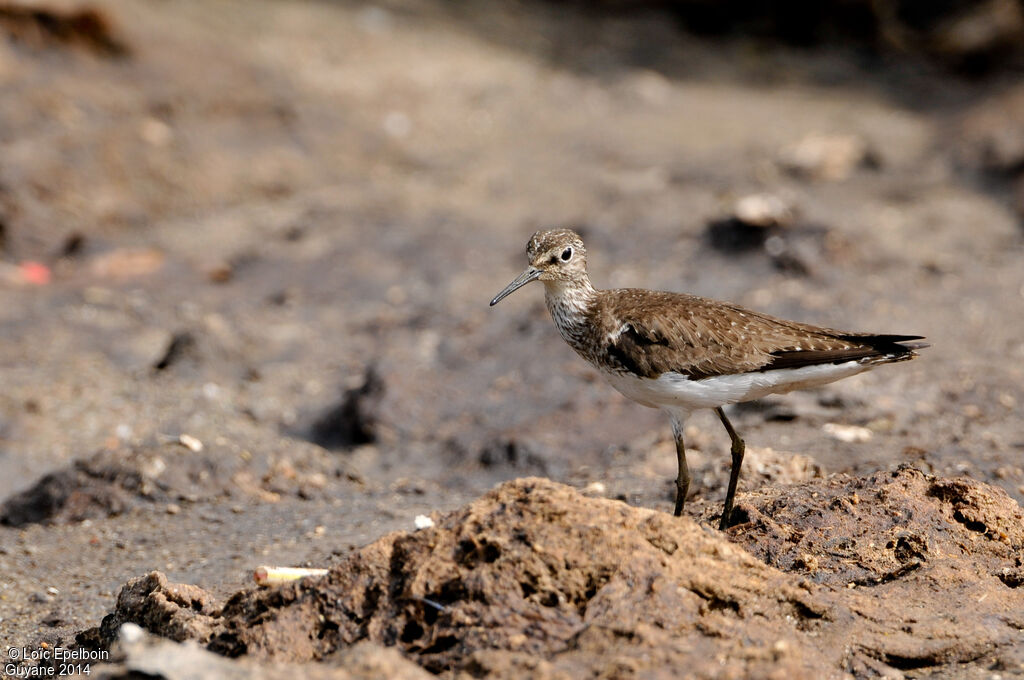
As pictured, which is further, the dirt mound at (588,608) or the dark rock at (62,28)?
the dark rock at (62,28)

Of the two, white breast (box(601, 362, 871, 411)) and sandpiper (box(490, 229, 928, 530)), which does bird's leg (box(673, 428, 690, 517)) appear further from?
white breast (box(601, 362, 871, 411))

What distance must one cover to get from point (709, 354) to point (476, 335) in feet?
13.7

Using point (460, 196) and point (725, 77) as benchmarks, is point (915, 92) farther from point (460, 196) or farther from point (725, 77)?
point (460, 196)

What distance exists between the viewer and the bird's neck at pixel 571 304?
605cm

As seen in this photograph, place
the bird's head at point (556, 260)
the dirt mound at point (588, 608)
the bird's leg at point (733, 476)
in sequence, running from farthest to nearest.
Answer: the bird's head at point (556, 260)
the bird's leg at point (733, 476)
the dirt mound at point (588, 608)

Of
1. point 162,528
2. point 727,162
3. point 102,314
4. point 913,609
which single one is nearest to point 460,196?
point 727,162

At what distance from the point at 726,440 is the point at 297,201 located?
22.1ft

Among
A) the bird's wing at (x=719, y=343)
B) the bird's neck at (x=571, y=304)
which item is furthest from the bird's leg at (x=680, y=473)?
the bird's neck at (x=571, y=304)

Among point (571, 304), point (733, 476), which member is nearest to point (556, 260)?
point (571, 304)

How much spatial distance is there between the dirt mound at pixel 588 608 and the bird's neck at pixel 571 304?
6.57ft

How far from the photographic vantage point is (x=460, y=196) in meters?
12.5

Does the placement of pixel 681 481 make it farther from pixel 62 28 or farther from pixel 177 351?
pixel 62 28

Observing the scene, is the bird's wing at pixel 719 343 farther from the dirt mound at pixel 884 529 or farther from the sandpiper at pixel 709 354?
the dirt mound at pixel 884 529

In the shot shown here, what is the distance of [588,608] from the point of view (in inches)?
150
